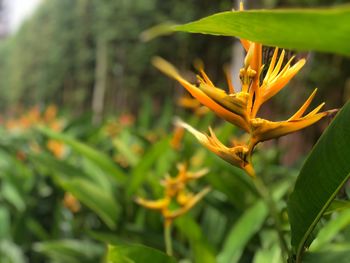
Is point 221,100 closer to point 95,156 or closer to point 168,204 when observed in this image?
point 168,204

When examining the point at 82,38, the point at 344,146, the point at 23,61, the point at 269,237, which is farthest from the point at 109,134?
the point at 23,61

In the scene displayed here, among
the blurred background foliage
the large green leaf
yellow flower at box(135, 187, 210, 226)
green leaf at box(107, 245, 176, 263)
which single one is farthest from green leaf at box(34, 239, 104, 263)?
the large green leaf

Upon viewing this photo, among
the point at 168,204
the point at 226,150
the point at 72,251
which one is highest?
the point at 226,150

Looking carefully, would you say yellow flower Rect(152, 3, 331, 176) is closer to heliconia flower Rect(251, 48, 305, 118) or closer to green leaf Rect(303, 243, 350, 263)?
heliconia flower Rect(251, 48, 305, 118)

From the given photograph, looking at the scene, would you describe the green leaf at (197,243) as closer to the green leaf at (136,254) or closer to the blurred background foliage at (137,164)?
the blurred background foliage at (137,164)

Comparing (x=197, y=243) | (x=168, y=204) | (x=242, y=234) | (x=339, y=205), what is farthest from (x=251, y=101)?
(x=242, y=234)

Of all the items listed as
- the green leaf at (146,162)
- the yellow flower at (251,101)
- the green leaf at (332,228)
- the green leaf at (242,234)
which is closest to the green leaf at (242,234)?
the green leaf at (242,234)
